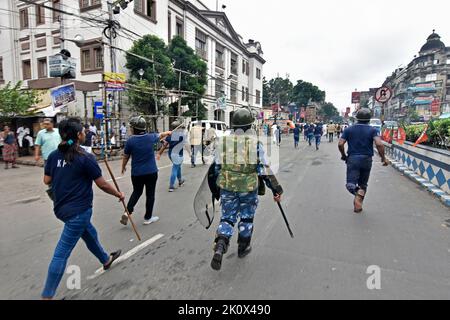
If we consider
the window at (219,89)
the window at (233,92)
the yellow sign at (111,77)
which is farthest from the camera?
the window at (233,92)

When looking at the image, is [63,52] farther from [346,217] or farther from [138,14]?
[346,217]

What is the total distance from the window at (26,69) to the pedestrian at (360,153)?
26.6 m

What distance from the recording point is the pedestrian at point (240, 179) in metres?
3.08

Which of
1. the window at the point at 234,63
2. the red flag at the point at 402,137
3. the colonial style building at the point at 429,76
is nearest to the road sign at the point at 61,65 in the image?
the red flag at the point at 402,137

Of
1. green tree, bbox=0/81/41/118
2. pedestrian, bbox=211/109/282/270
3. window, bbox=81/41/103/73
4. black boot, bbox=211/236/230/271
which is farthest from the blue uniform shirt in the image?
window, bbox=81/41/103/73

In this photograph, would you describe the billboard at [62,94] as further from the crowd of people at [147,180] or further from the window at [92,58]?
the crowd of people at [147,180]

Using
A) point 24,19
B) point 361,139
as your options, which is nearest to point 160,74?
point 24,19

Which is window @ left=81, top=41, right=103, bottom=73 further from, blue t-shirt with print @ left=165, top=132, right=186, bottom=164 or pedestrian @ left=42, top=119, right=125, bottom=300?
pedestrian @ left=42, top=119, right=125, bottom=300

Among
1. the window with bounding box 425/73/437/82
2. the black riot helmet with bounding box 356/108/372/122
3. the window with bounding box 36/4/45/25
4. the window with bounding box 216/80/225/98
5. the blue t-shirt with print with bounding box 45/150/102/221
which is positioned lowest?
the blue t-shirt with print with bounding box 45/150/102/221

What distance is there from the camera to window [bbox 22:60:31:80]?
2306cm

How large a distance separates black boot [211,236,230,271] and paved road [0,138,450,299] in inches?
6.7
